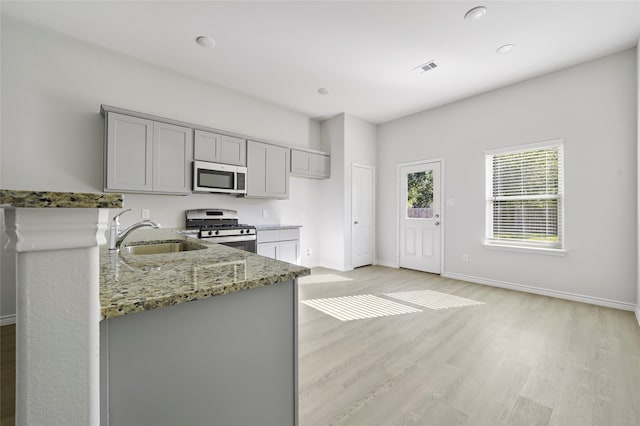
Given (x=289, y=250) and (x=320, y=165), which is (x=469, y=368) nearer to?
(x=289, y=250)

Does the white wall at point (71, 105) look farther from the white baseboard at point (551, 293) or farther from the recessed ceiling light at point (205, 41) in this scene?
the white baseboard at point (551, 293)

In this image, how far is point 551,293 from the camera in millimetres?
3654

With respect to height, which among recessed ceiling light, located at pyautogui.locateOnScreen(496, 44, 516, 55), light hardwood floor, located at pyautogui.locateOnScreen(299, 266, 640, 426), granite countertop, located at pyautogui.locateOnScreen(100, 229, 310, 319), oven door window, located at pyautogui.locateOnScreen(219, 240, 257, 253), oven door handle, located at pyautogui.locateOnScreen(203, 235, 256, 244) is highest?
recessed ceiling light, located at pyautogui.locateOnScreen(496, 44, 516, 55)

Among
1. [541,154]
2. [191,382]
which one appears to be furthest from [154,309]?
[541,154]

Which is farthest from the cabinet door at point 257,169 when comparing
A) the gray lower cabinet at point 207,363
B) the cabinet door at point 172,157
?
the gray lower cabinet at point 207,363

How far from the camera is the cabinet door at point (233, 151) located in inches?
154

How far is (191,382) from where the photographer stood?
2.84 feet

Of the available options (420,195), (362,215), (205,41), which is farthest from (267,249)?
(420,195)

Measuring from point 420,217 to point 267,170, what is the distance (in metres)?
2.86

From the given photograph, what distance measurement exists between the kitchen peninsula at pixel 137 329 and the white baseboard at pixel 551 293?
4.01 meters

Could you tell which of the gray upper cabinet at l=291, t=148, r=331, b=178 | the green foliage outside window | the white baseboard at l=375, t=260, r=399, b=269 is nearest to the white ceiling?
the gray upper cabinet at l=291, t=148, r=331, b=178

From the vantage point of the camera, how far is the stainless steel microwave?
3.64 metres

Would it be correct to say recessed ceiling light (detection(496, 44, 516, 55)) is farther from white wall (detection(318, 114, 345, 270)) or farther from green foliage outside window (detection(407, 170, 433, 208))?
white wall (detection(318, 114, 345, 270))

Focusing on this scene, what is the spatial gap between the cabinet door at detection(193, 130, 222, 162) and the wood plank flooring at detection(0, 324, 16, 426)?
245 centimetres
